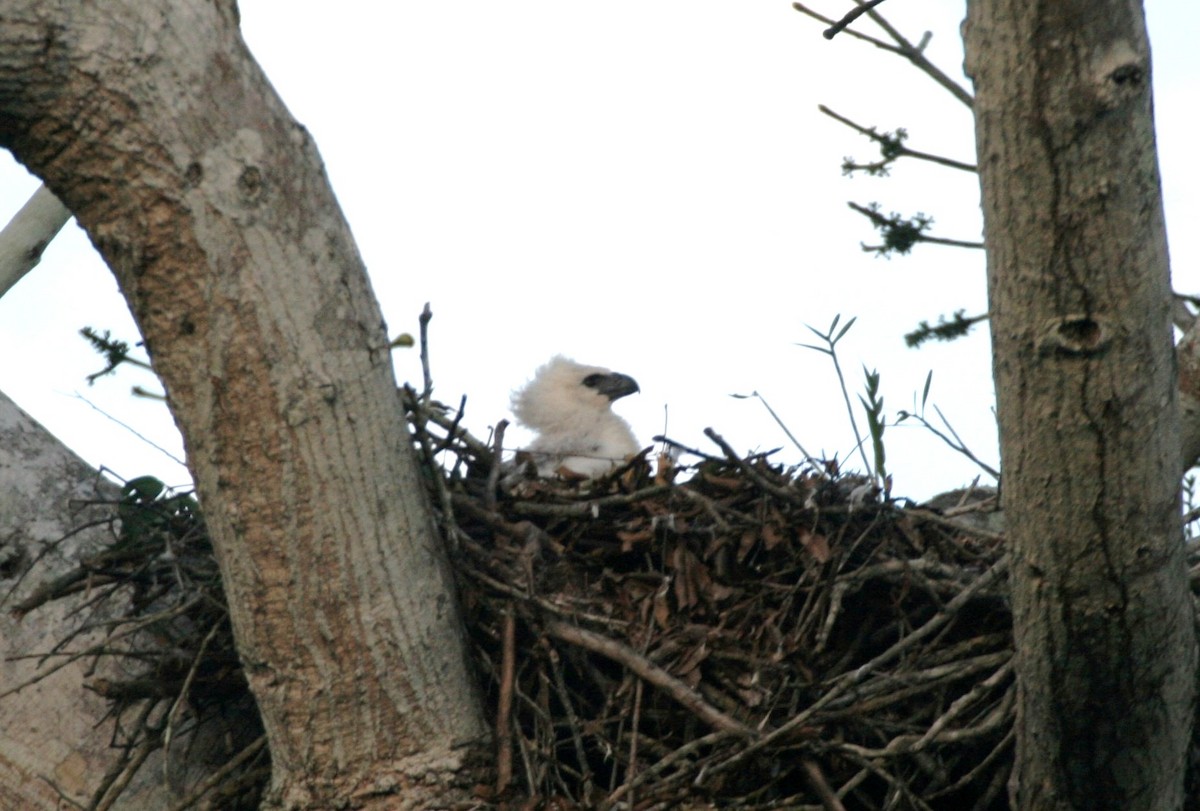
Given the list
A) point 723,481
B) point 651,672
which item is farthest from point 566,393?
point 651,672

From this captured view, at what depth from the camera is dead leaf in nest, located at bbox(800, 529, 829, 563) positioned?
3.74 metres

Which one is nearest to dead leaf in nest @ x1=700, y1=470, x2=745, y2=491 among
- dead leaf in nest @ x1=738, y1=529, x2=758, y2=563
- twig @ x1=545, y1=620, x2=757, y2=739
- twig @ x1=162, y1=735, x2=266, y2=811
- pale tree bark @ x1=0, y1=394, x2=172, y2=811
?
dead leaf in nest @ x1=738, y1=529, x2=758, y2=563

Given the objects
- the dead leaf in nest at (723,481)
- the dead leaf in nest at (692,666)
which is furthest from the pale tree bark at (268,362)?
the dead leaf in nest at (723,481)

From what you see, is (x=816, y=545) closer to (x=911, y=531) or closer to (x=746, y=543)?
(x=746, y=543)

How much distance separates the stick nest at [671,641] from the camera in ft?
10.9

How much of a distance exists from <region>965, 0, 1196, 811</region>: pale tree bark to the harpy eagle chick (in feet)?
8.89

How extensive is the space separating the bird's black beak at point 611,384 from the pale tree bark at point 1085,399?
333 centimetres

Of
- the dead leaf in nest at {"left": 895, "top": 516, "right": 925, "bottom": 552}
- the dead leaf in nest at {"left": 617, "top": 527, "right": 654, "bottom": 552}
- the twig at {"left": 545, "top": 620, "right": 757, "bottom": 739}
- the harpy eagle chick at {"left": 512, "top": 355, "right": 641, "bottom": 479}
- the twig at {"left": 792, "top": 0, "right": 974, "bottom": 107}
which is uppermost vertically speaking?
the twig at {"left": 792, "top": 0, "right": 974, "bottom": 107}

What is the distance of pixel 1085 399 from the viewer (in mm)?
2428

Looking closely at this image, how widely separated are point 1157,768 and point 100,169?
8.25 ft

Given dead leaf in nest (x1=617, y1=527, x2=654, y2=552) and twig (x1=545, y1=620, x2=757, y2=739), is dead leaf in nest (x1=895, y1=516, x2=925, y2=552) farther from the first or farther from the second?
twig (x1=545, y1=620, x2=757, y2=739)

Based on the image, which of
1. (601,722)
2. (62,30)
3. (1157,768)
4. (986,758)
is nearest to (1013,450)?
(1157,768)

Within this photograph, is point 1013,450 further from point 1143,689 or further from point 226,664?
point 226,664

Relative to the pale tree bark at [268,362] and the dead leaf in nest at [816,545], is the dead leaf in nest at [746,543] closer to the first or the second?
the dead leaf in nest at [816,545]
